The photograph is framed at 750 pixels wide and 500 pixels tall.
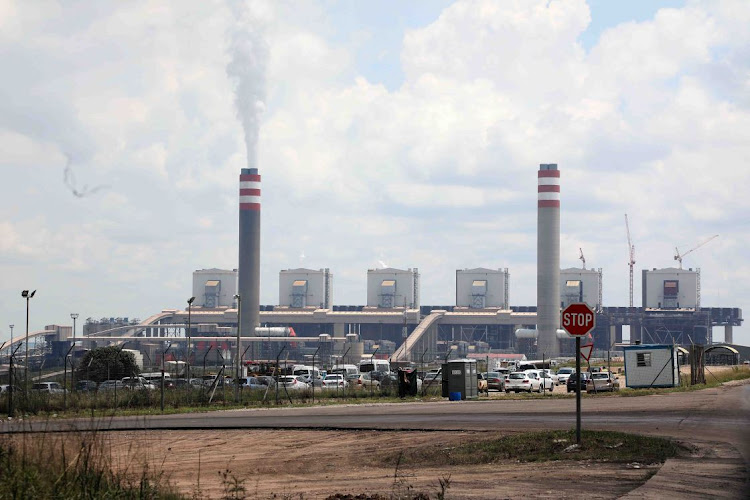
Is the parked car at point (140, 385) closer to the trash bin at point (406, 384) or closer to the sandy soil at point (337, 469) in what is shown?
the trash bin at point (406, 384)

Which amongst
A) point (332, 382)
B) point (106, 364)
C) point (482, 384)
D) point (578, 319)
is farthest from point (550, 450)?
point (106, 364)

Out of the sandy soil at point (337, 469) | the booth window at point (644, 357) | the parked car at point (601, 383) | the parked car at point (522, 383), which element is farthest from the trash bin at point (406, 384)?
the sandy soil at point (337, 469)

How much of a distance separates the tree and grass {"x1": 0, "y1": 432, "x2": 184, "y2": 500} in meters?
54.8

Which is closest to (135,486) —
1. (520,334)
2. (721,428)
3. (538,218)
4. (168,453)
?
(168,453)

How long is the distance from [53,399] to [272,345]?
462 feet

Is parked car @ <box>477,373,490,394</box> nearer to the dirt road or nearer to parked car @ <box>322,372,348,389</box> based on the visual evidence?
parked car @ <box>322,372,348,389</box>

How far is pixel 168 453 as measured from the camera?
71.3 feet

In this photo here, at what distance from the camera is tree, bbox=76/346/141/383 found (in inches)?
2681

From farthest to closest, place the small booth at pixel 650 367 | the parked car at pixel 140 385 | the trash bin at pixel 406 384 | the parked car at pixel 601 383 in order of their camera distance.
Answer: the parked car at pixel 601 383 < the small booth at pixel 650 367 < the trash bin at pixel 406 384 < the parked car at pixel 140 385

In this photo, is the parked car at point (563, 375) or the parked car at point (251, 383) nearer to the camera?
the parked car at point (251, 383)

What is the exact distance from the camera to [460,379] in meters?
46.4

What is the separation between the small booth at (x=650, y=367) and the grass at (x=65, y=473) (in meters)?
41.6

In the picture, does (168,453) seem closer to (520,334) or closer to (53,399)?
(53,399)

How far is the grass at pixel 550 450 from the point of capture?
18.3 m
